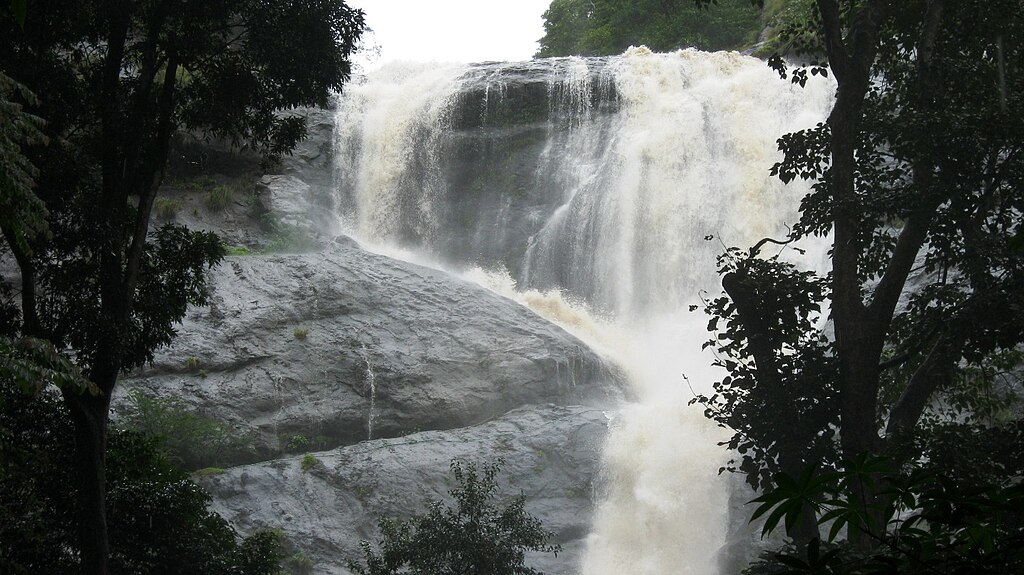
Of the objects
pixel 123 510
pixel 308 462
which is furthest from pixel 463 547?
pixel 308 462

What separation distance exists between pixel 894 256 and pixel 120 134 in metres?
8.42

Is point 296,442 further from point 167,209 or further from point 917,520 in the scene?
point 917,520

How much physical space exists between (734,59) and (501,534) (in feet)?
70.8

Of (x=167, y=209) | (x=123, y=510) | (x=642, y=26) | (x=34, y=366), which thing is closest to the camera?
(x=34, y=366)

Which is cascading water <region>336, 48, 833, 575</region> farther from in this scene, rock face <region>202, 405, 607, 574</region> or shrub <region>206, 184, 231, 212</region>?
shrub <region>206, 184, 231, 212</region>

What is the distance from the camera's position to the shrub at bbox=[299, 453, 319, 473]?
18547 mm

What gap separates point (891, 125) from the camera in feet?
33.6

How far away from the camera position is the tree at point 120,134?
9406mm

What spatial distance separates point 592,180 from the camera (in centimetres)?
2839

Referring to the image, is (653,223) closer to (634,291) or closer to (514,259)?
(634,291)

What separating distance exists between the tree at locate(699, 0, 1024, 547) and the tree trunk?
20.7 ft

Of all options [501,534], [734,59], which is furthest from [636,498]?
[734,59]

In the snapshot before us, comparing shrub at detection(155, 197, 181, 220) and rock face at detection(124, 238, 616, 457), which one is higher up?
shrub at detection(155, 197, 181, 220)

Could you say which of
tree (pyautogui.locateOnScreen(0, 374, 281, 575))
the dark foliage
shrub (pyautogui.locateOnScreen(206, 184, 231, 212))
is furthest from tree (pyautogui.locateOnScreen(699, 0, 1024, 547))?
shrub (pyautogui.locateOnScreen(206, 184, 231, 212))
